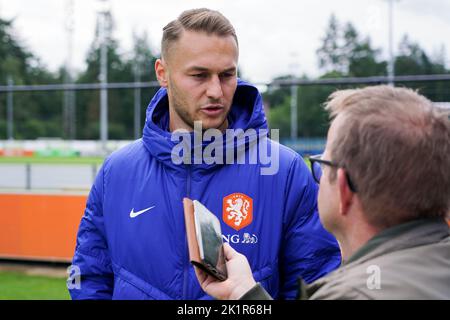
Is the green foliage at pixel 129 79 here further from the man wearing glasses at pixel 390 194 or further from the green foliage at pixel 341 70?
the man wearing glasses at pixel 390 194

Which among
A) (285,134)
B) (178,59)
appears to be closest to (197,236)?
(178,59)

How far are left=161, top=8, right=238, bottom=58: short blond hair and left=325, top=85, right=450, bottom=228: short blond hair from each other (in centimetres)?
90

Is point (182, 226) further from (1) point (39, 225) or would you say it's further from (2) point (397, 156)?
(1) point (39, 225)

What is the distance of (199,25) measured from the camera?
2.21 m

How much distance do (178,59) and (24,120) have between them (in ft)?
91.5

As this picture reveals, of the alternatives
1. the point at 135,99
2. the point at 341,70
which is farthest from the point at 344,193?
the point at 341,70

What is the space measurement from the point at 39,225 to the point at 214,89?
624 centimetres

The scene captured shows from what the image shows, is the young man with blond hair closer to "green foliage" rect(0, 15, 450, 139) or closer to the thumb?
the thumb

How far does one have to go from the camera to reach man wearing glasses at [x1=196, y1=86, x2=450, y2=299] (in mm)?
1312

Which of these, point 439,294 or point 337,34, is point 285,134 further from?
point 337,34

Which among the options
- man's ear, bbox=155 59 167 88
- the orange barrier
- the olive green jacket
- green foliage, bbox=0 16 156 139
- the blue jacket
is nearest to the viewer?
the olive green jacket

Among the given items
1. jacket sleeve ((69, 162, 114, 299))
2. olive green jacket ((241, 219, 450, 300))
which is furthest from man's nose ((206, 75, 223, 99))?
olive green jacket ((241, 219, 450, 300))

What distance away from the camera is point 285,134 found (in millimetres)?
14320

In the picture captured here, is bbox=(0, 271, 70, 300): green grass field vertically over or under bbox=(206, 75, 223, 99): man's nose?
under
